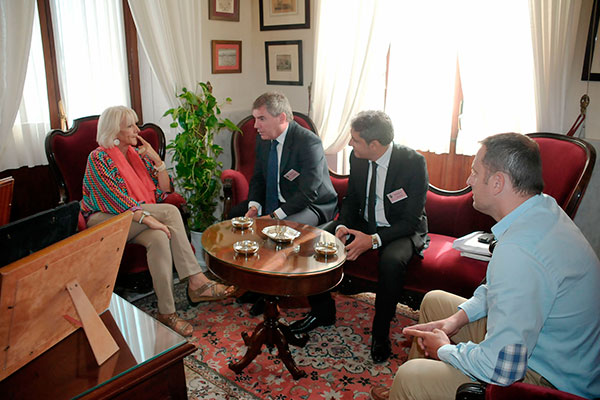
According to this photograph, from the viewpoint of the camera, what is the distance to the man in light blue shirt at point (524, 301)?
148cm

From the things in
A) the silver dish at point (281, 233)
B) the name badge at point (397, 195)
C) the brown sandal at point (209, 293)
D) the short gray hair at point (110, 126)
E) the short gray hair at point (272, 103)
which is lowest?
the brown sandal at point (209, 293)

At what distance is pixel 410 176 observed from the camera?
9.96 ft

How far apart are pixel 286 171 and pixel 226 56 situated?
1773mm

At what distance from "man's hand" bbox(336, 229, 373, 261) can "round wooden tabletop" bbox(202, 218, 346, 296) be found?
6.2 inches

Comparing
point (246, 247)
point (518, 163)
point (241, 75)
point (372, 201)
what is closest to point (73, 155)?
point (246, 247)

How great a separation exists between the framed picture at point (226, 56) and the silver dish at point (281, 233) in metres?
2.29

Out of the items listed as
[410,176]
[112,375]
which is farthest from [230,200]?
[112,375]

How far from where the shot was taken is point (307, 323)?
312 centimetres

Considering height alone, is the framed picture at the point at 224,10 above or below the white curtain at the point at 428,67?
above

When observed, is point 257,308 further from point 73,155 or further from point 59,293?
point 59,293

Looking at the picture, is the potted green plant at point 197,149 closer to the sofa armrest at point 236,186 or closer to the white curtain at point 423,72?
the sofa armrest at point 236,186

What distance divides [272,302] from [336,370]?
1.82 ft

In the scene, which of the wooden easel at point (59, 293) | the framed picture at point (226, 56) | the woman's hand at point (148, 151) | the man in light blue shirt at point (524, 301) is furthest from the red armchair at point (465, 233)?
the framed picture at point (226, 56)

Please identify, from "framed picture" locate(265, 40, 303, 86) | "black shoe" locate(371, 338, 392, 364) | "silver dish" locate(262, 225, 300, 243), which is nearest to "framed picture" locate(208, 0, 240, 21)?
"framed picture" locate(265, 40, 303, 86)
